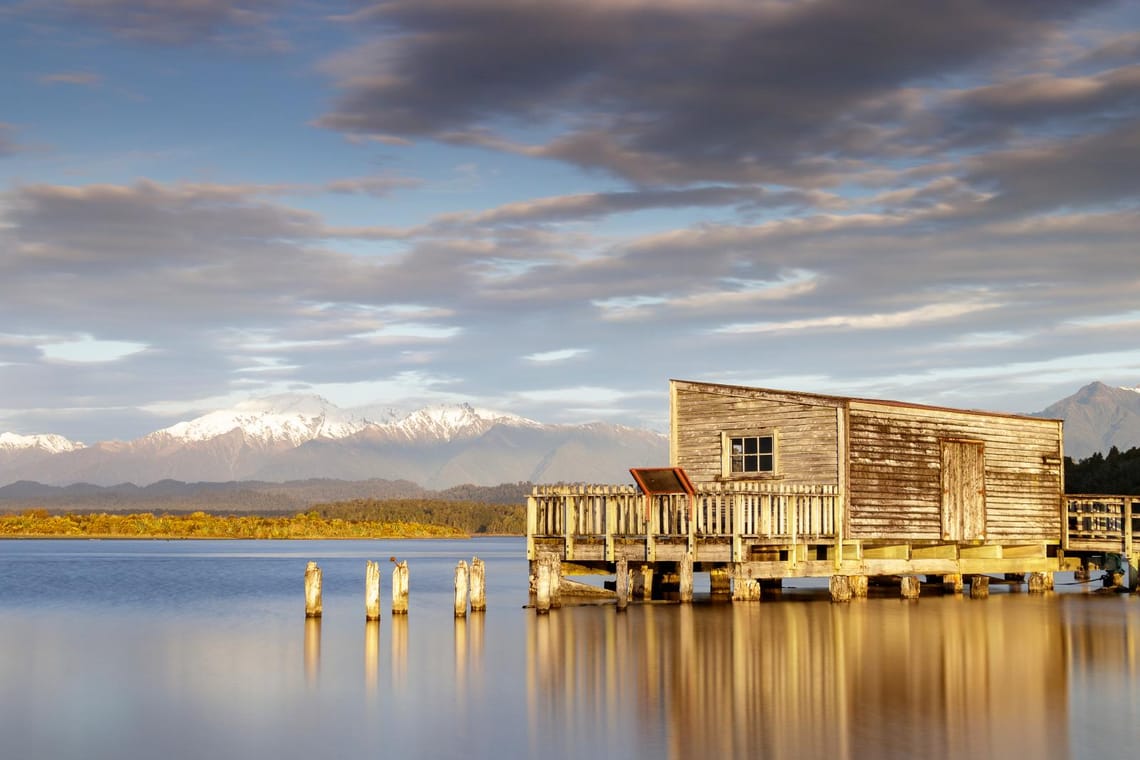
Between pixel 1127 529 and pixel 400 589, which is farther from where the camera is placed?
pixel 1127 529

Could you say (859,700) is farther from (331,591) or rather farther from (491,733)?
(331,591)

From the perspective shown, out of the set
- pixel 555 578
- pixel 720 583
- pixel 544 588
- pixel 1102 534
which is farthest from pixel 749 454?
pixel 1102 534

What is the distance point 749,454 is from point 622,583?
22.4ft

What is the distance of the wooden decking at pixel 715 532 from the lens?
1512 inches

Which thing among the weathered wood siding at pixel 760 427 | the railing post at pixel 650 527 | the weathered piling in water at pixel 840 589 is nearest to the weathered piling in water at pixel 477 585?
the railing post at pixel 650 527

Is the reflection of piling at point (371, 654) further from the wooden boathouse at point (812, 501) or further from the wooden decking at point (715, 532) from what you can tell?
the wooden decking at point (715, 532)

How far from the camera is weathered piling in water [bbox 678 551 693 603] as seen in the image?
38.3 metres

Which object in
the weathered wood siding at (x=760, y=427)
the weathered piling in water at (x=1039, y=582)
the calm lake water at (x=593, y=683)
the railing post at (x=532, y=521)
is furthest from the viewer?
the weathered piling in water at (x=1039, y=582)

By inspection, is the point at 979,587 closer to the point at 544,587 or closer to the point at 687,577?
the point at 687,577

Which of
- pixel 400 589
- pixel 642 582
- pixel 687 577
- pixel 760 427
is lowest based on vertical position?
pixel 642 582

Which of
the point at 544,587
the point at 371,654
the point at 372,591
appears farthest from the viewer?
the point at 544,587

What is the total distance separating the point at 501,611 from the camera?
41781 millimetres

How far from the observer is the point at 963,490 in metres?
44.5

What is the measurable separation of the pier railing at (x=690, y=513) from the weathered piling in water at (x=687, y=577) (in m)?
0.62
